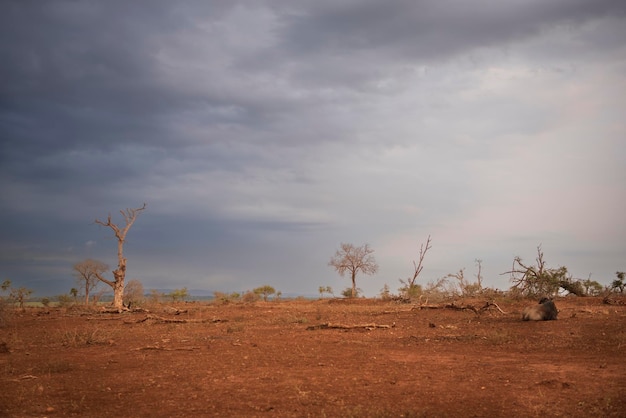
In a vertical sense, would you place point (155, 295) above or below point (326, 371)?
above

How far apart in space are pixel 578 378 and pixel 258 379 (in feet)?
19.2

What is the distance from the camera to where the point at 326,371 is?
9.76 m

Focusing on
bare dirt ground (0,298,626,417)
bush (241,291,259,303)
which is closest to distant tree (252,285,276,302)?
bush (241,291,259,303)

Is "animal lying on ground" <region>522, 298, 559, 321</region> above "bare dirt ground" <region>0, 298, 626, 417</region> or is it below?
above

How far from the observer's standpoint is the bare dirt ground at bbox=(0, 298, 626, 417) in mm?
7320

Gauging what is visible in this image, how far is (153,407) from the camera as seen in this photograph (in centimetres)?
749

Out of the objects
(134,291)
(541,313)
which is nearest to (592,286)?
(541,313)

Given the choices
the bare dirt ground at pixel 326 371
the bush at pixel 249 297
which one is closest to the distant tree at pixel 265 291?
the bush at pixel 249 297

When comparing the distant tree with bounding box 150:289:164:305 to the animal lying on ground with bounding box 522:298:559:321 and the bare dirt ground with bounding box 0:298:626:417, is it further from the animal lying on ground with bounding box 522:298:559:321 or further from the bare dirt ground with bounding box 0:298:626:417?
the animal lying on ground with bounding box 522:298:559:321

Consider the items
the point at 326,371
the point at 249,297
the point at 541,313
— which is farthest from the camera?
the point at 249,297

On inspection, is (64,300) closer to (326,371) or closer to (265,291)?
(265,291)

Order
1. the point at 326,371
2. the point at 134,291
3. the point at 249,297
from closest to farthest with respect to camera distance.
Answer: the point at 326,371, the point at 134,291, the point at 249,297

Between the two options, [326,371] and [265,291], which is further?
[265,291]

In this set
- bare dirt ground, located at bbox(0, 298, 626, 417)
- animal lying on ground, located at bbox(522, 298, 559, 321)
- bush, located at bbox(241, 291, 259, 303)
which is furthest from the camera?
bush, located at bbox(241, 291, 259, 303)
